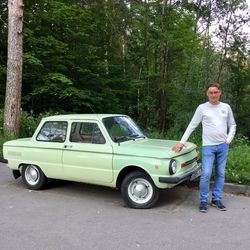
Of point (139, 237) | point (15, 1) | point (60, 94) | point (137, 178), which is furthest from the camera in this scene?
point (60, 94)

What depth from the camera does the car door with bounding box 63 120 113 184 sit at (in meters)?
6.26

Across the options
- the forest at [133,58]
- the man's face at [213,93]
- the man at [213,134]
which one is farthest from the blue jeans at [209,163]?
the forest at [133,58]

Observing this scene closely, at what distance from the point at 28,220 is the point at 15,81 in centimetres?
771

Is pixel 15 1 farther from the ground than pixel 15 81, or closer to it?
farther from the ground

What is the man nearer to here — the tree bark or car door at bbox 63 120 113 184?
car door at bbox 63 120 113 184

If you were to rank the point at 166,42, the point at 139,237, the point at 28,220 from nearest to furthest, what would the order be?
the point at 139,237
the point at 28,220
the point at 166,42

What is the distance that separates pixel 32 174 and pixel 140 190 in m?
2.59

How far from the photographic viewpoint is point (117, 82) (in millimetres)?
20578

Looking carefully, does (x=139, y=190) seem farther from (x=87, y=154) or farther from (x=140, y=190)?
(x=87, y=154)

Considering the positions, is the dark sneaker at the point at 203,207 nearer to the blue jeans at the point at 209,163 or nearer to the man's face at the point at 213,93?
the blue jeans at the point at 209,163

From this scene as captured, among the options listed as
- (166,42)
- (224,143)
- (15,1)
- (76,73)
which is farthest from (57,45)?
(224,143)

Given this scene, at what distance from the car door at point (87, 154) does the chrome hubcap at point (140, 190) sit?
1.39 ft

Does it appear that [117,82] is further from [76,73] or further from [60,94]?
[60,94]

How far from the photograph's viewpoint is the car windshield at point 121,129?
6508 millimetres
